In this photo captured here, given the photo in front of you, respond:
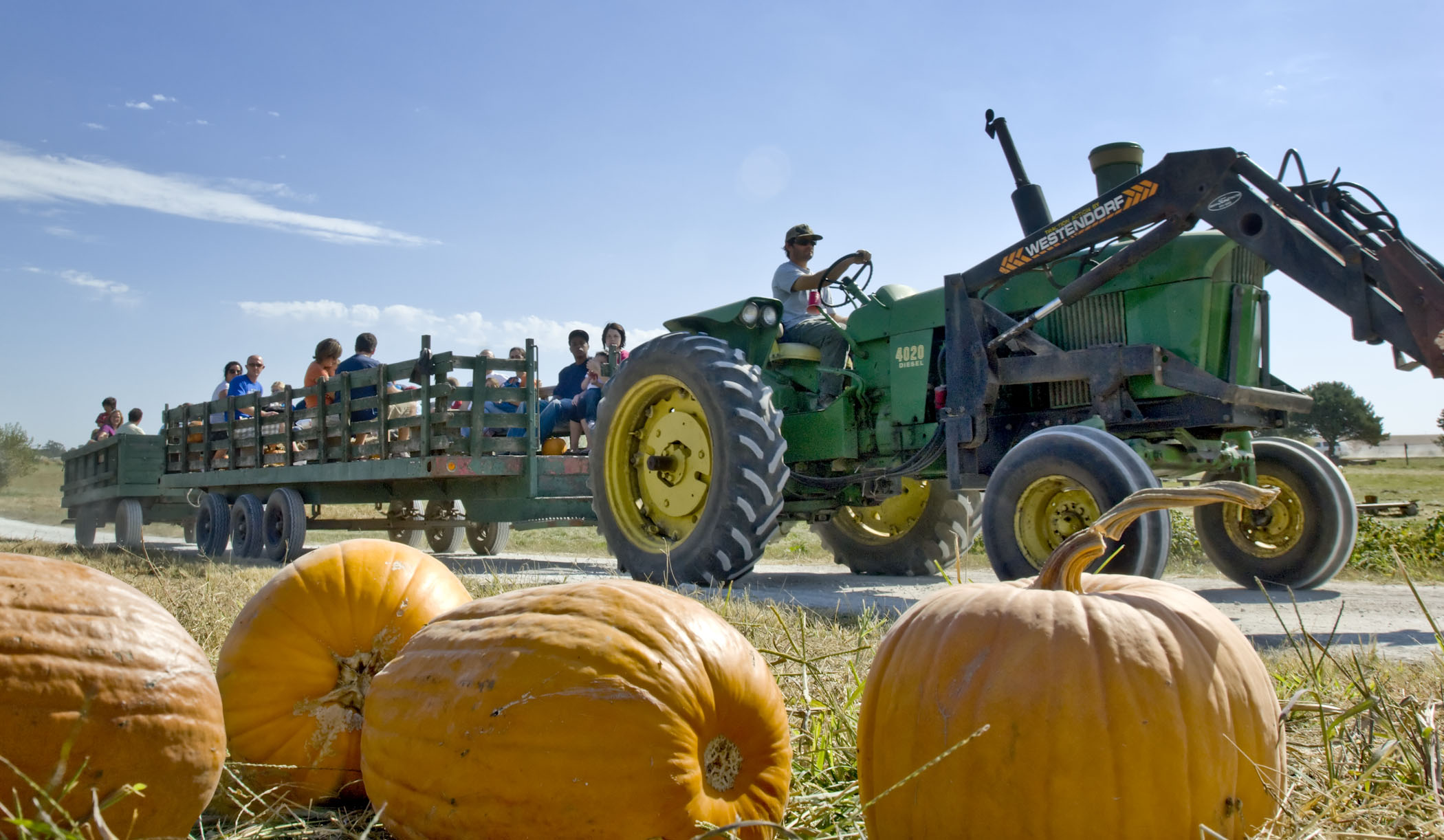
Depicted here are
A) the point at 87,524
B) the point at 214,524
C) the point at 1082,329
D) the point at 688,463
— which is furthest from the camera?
the point at 87,524

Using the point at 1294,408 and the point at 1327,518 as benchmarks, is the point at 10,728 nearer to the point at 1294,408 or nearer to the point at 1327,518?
the point at 1294,408

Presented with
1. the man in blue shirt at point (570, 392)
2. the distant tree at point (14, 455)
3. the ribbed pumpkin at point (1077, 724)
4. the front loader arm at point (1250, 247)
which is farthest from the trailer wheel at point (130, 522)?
the distant tree at point (14, 455)

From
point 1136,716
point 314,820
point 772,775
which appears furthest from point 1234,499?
point 314,820

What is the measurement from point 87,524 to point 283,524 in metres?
6.09

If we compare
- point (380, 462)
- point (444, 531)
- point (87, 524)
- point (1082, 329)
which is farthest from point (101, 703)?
point (87, 524)

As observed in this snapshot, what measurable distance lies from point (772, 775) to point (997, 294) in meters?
5.39

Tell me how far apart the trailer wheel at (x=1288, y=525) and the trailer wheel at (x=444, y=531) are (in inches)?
268

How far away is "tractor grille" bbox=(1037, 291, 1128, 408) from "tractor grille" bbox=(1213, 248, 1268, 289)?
0.54 m

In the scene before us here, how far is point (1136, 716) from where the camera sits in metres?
1.45

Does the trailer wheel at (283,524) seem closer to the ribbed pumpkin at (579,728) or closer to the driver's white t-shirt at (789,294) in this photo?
the driver's white t-shirt at (789,294)

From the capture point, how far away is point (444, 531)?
41.0 ft

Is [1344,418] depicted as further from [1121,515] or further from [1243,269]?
[1121,515]

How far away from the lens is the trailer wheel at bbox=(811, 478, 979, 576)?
783 cm

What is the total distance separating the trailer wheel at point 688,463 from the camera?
6078 mm
